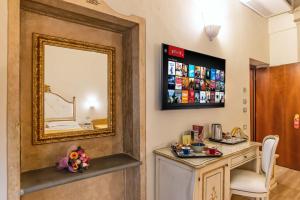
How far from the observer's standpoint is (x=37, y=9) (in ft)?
4.70

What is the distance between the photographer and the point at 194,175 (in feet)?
5.06

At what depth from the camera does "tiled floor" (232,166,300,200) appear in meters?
2.62

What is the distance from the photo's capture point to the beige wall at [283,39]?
3.50 meters

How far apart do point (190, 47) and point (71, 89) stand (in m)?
1.40

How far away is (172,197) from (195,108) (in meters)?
0.98

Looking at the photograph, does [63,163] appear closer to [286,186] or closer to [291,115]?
[286,186]

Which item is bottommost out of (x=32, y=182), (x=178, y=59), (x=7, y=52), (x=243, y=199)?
(x=243, y=199)

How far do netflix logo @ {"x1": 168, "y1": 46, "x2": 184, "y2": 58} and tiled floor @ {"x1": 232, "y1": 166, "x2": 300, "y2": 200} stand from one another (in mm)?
2012

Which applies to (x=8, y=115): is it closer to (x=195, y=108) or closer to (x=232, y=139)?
(x=195, y=108)

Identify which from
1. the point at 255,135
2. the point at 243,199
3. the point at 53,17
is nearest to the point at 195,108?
the point at 243,199

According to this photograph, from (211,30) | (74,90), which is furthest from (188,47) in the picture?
(74,90)

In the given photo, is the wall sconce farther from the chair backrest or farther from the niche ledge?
the niche ledge

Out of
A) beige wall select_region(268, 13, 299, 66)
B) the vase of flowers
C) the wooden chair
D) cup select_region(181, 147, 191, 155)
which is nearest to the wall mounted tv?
cup select_region(181, 147, 191, 155)

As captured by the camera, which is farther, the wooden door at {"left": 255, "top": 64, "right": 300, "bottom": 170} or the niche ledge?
the wooden door at {"left": 255, "top": 64, "right": 300, "bottom": 170}
